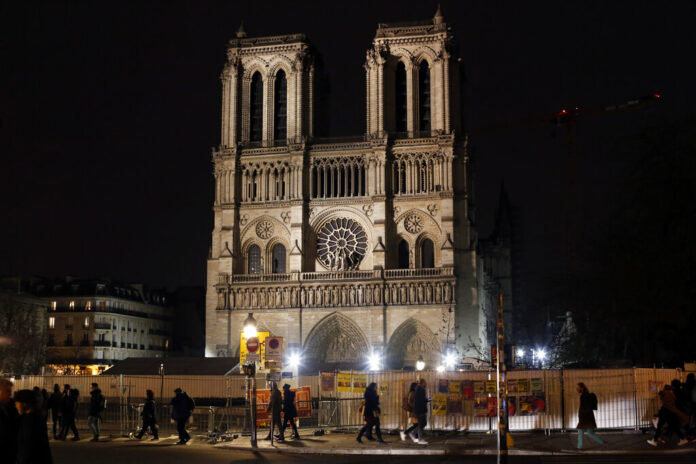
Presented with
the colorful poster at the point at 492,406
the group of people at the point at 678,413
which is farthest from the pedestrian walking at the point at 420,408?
the group of people at the point at 678,413

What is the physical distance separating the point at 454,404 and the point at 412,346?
29530 millimetres

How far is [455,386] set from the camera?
79.5 ft

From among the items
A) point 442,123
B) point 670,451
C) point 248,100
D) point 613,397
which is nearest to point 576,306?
point 613,397

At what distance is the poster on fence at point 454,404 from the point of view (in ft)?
79.2

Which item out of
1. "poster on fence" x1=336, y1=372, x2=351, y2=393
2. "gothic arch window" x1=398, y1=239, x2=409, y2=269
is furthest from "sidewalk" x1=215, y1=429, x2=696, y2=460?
"gothic arch window" x1=398, y1=239, x2=409, y2=269

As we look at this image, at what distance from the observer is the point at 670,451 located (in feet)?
61.4

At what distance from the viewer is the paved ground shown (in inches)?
710

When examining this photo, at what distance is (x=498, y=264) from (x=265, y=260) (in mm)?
27598

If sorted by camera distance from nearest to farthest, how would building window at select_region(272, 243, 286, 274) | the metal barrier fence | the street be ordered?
the street → the metal barrier fence → building window at select_region(272, 243, 286, 274)

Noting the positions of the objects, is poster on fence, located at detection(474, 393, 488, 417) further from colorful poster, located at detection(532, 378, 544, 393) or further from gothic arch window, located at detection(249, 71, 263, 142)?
gothic arch window, located at detection(249, 71, 263, 142)

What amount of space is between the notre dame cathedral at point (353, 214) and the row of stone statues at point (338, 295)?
63mm

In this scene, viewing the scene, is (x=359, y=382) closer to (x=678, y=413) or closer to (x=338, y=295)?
(x=678, y=413)

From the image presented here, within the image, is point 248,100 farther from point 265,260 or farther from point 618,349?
point 618,349

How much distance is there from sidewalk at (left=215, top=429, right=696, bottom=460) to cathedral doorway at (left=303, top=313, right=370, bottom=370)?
2981cm
